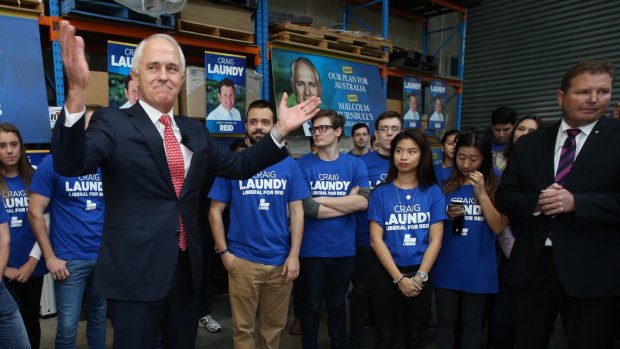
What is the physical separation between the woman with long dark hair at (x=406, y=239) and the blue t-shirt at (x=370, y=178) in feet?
1.71

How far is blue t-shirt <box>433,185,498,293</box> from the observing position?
2.36m

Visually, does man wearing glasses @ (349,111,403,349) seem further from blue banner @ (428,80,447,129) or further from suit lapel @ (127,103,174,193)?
blue banner @ (428,80,447,129)

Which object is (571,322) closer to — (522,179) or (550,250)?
(550,250)

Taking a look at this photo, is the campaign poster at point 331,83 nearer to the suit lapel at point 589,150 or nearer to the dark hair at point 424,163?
the dark hair at point 424,163

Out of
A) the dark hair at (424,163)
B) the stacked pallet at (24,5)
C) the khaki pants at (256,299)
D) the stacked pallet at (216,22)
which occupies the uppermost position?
the stacked pallet at (216,22)

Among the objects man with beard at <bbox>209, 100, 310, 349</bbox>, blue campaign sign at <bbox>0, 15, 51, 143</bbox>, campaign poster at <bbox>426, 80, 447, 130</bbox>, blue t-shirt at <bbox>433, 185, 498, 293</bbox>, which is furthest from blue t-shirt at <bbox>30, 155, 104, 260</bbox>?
campaign poster at <bbox>426, 80, 447, 130</bbox>

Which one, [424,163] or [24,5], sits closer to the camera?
[424,163]

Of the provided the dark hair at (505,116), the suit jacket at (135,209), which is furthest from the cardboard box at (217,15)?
the suit jacket at (135,209)

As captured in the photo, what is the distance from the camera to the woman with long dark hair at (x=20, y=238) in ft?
7.91

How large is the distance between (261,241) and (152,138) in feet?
3.91

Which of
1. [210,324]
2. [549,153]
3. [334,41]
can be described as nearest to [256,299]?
[210,324]

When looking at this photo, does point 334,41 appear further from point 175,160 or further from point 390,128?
point 175,160

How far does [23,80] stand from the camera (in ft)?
10.9

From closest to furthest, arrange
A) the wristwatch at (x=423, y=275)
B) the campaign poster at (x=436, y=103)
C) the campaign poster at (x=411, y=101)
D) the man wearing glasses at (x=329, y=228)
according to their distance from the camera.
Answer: the wristwatch at (x=423, y=275) < the man wearing glasses at (x=329, y=228) < the campaign poster at (x=411, y=101) < the campaign poster at (x=436, y=103)
